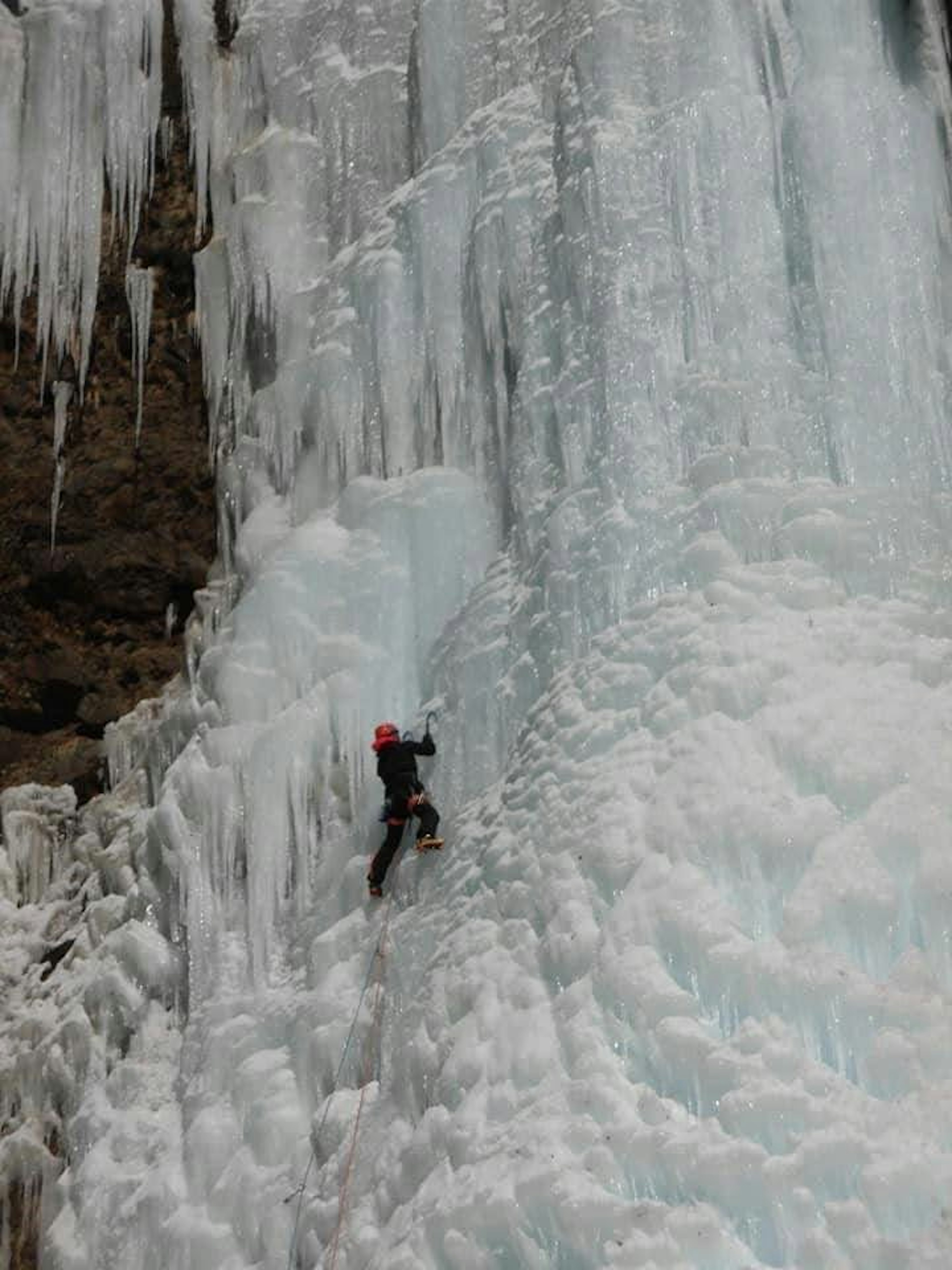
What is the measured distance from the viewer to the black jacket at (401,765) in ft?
20.0

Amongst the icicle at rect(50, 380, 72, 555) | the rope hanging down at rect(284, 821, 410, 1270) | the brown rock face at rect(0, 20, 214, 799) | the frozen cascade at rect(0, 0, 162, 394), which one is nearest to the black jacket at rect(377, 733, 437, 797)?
the rope hanging down at rect(284, 821, 410, 1270)

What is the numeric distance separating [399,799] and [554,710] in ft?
2.10

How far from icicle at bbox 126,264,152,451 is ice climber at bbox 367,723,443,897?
2.74m

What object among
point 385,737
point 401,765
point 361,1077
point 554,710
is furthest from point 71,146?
point 361,1077

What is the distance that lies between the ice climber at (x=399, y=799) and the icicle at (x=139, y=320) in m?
2.74

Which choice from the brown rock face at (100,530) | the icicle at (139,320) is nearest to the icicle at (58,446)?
the brown rock face at (100,530)

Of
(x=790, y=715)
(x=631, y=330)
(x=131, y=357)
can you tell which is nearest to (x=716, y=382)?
(x=631, y=330)

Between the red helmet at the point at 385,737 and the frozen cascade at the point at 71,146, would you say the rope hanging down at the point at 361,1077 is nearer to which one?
the red helmet at the point at 385,737

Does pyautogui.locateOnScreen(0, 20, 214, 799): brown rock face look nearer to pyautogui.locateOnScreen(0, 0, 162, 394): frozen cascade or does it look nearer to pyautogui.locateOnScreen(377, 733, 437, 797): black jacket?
pyautogui.locateOnScreen(0, 0, 162, 394): frozen cascade

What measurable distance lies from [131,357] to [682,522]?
11.4 feet

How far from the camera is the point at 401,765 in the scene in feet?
20.1

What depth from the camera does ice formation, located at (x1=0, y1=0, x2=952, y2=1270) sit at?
16.2 feet

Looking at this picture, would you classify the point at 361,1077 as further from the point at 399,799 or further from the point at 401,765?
the point at 401,765

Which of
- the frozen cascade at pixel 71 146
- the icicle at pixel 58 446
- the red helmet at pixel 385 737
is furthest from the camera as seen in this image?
the frozen cascade at pixel 71 146
